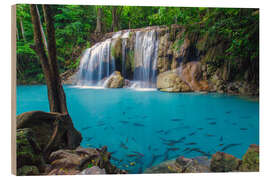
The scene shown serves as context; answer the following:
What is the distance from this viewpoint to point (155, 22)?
8.20ft

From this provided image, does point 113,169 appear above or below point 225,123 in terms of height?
below

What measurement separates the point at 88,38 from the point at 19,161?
1.57 metres

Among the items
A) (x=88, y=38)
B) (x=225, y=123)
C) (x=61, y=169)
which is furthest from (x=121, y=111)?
(x=225, y=123)

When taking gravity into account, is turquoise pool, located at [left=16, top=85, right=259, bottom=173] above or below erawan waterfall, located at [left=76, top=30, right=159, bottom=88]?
below

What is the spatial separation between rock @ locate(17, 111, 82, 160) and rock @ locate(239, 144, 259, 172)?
1.80m

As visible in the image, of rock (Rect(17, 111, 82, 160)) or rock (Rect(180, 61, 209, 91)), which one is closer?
rock (Rect(17, 111, 82, 160))

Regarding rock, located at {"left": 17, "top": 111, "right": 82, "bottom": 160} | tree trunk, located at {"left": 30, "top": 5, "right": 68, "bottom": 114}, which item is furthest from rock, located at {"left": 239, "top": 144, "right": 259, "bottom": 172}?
tree trunk, located at {"left": 30, "top": 5, "right": 68, "bottom": 114}

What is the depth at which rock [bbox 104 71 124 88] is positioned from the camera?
2599 mm

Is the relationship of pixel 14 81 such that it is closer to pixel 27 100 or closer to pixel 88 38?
pixel 27 100

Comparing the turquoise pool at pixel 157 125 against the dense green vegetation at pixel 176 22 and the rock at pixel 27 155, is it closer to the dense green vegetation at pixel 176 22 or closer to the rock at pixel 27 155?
the rock at pixel 27 155

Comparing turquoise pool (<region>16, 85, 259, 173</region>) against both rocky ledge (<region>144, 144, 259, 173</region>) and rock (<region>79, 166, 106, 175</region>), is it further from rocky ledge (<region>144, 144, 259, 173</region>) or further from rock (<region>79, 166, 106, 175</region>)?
rock (<region>79, 166, 106, 175</region>)

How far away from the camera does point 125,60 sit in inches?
105

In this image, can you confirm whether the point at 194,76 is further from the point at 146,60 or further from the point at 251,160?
the point at 251,160

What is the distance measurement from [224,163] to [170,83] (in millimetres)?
1066
